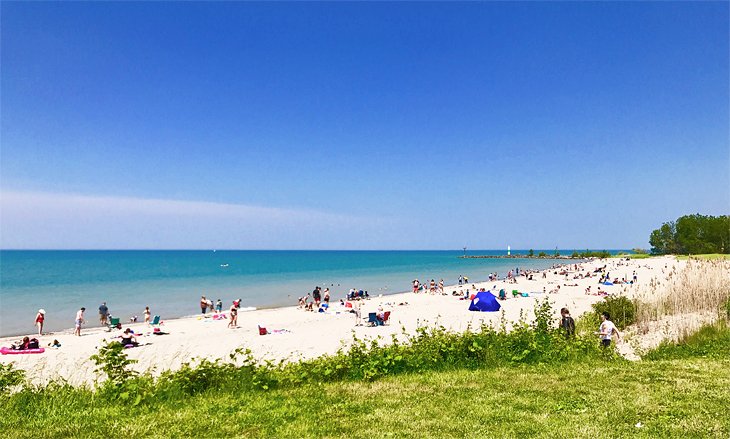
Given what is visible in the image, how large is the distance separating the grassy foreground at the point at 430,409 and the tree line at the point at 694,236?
309 feet

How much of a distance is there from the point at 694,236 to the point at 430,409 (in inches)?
4681

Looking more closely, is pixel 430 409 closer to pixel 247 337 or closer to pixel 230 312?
pixel 247 337

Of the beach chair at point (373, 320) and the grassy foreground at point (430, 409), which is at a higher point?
the grassy foreground at point (430, 409)

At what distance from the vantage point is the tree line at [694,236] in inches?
3519

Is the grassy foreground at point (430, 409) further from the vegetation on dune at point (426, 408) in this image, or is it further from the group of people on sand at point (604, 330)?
the group of people on sand at point (604, 330)

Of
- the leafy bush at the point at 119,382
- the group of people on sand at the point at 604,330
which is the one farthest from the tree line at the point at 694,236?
the leafy bush at the point at 119,382

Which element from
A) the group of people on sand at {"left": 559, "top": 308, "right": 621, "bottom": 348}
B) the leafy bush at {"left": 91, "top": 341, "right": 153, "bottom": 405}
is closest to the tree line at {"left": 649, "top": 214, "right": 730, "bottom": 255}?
the group of people on sand at {"left": 559, "top": 308, "right": 621, "bottom": 348}

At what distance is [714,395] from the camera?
6246mm

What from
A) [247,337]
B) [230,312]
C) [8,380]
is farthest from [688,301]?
[230,312]

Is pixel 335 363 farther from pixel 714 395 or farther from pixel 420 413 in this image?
pixel 714 395

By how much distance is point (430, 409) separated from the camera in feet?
19.8

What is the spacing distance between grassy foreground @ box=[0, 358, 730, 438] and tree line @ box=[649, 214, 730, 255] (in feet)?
309

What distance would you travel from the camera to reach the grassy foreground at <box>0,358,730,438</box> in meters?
5.34

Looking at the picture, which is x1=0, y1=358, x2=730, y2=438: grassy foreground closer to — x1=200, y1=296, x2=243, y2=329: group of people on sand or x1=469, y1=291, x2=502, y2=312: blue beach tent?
x1=200, y1=296, x2=243, y2=329: group of people on sand
